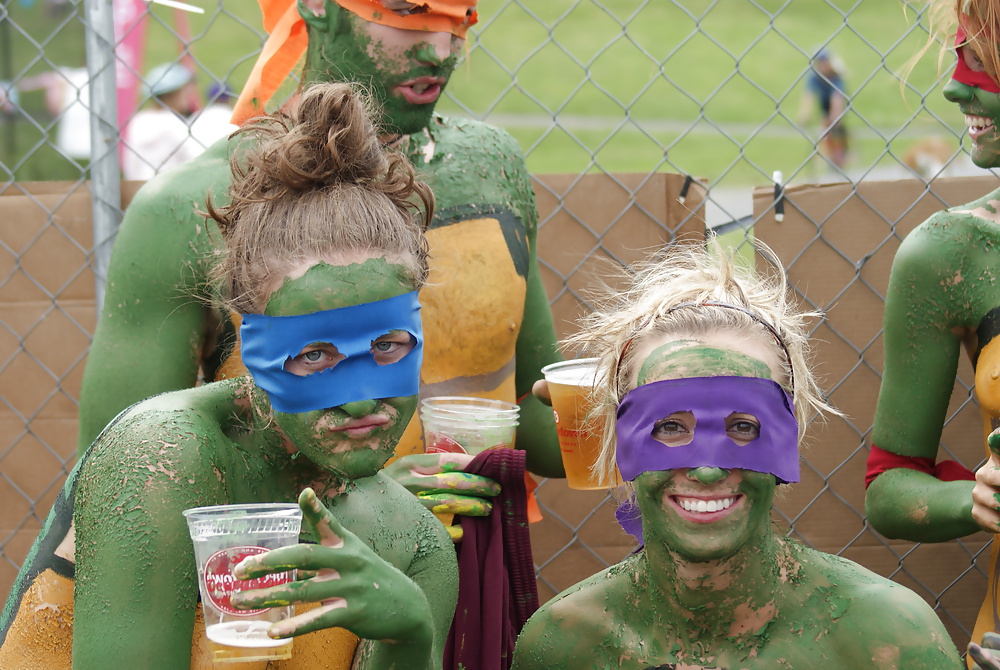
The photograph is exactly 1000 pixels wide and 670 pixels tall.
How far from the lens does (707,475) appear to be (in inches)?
78.9

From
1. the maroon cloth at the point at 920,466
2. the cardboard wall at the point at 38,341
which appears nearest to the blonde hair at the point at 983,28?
the maroon cloth at the point at 920,466

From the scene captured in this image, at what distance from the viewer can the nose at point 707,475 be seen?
6.57 feet

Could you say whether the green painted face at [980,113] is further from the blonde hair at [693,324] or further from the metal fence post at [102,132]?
the metal fence post at [102,132]

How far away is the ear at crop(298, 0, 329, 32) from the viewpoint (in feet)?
8.58

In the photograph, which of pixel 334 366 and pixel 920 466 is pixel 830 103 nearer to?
pixel 920 466

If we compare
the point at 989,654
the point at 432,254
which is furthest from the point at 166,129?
the point at 989,654

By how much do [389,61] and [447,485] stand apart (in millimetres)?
1001

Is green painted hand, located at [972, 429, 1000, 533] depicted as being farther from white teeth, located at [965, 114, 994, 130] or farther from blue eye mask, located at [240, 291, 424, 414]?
blue eye mask, located at [240, 291, 424, 414]

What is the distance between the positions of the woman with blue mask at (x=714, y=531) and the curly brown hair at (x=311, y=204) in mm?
513

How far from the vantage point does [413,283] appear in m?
2.05

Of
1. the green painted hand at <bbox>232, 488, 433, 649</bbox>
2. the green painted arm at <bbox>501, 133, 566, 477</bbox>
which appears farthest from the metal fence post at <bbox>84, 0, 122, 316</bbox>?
the green painted hand at <bbox>232, 488, 433, 649</bbox>

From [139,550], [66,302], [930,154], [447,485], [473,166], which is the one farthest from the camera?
[930,154]

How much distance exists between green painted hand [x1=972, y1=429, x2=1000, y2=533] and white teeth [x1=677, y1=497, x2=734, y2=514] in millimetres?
499

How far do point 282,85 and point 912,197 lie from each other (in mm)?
2305
